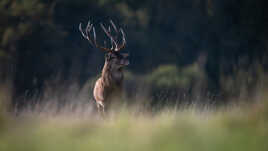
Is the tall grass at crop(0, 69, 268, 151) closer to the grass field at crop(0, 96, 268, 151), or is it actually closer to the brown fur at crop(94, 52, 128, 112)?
the grass field at crop(0, 96, 268, 151)

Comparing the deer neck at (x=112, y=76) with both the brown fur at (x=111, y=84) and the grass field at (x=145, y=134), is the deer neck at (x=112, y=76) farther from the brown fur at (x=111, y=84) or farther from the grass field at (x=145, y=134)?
the grass field at (x=145, y=134)

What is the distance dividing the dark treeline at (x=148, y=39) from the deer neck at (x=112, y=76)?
815 centimetres

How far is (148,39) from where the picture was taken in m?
21.5

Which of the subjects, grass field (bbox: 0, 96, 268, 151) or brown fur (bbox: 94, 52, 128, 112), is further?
brown fur (bbox: 94, 52, 128, 112)

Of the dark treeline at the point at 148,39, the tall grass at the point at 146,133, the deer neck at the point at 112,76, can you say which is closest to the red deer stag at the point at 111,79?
the deer neck at the point at 112,76

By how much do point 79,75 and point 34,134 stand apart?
50.3 feet

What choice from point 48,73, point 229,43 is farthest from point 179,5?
point 48,73

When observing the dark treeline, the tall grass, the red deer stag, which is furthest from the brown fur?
the dark treeline

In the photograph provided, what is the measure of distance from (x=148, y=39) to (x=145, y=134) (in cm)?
1734

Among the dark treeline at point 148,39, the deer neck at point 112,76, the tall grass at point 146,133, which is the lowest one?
the tall grass at point 146,133

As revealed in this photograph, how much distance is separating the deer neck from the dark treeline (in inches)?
321

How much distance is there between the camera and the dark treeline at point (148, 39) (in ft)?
63.3

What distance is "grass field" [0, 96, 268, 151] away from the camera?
404 cm

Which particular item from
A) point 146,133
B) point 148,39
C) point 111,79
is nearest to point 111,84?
point 111,79
